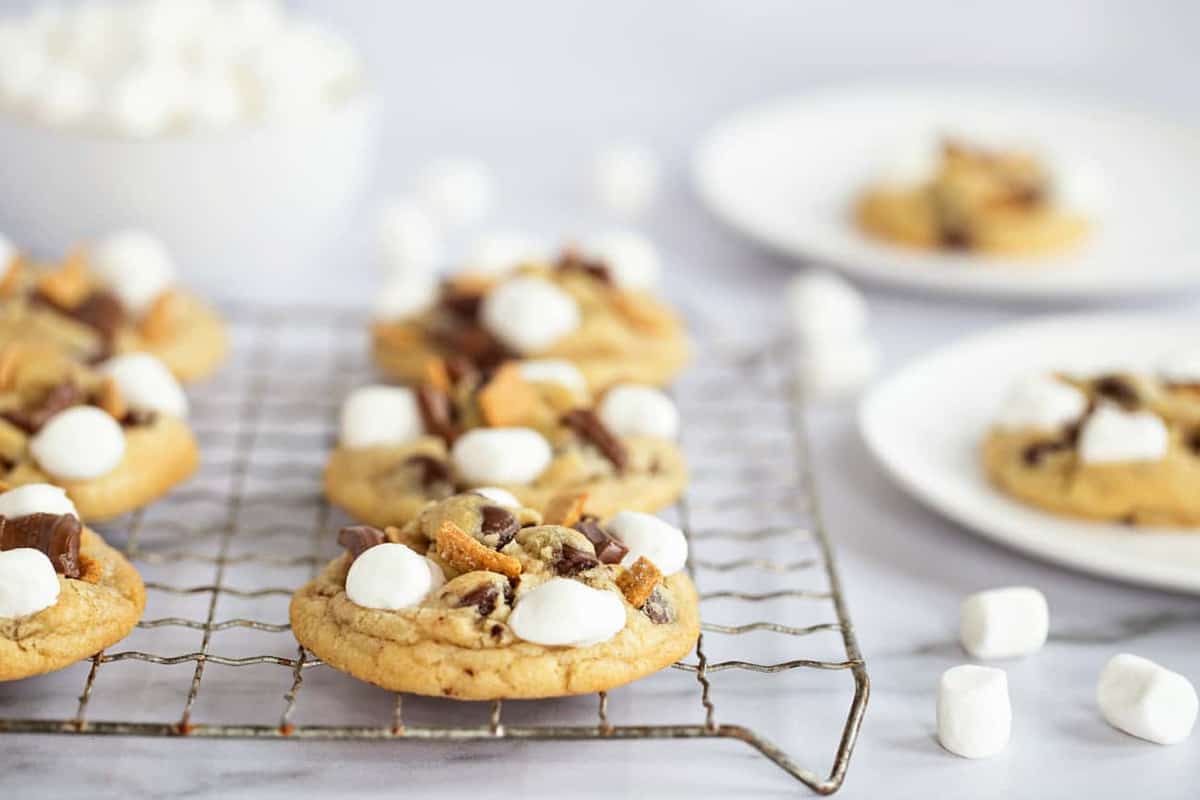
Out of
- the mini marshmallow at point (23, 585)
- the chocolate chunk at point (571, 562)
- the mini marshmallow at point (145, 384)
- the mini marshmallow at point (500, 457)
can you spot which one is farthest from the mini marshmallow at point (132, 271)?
the chocolate chunk at point (571, 562)

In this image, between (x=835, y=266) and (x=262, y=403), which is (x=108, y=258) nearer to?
(x=262, y=403)

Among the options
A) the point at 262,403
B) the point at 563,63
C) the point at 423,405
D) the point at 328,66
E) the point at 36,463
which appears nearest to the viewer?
the point at 36,463

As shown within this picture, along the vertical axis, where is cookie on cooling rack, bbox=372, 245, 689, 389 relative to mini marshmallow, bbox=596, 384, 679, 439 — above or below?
below

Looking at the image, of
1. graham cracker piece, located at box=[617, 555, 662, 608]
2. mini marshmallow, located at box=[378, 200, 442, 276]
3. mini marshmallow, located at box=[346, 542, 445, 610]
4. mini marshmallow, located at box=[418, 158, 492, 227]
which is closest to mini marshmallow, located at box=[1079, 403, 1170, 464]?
graham cracker piece, located at box=[617, 555, 662, 608]

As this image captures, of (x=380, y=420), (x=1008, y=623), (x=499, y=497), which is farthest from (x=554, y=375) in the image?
(x=1008, y=623)

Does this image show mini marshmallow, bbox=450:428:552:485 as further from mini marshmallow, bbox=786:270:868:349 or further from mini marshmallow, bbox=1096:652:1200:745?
mini marshmallow, bbox=786:270:868:349

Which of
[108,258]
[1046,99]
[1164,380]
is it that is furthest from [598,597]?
[1046,99]

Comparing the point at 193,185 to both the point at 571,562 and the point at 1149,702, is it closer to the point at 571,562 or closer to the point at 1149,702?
the point at 571,562
